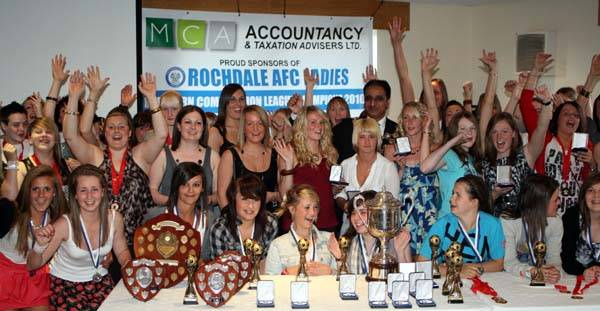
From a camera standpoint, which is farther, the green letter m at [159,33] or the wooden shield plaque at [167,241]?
the green letter m at [159,33]

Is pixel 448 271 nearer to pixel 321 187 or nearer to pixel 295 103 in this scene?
pixel 321 187

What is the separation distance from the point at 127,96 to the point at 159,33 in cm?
136

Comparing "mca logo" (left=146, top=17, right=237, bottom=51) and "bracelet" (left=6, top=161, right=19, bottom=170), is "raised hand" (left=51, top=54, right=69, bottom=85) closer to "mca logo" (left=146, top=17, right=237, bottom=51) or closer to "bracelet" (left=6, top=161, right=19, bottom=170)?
"bracelet" (left=6, top=161, right=19, bottom=170)

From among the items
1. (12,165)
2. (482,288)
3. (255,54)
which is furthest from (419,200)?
(255,54)

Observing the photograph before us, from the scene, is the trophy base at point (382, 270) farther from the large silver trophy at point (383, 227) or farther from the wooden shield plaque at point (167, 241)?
the wooden shield plaque at point (167, 241)

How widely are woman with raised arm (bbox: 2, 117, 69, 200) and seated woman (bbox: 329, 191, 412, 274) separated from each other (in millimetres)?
1889

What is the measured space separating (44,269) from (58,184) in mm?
491

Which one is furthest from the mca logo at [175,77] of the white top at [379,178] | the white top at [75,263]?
the white top at [75,263]

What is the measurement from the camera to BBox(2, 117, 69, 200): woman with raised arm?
14.8 ft

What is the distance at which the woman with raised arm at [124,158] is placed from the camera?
14.9 feet

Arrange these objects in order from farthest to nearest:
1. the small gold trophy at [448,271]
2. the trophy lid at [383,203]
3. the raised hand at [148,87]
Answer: the raised hand at [148,87] < the trophy lid at [383,203] < the small gold trophy at [448,271]

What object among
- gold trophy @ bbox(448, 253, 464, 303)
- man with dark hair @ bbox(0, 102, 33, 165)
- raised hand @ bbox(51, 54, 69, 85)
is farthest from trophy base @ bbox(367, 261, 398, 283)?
raised hand @ bbox(51, 54, 69, 85)

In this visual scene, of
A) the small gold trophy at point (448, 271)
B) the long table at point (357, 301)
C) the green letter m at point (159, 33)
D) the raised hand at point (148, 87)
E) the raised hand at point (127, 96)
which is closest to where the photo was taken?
the long table at point (357, 301)

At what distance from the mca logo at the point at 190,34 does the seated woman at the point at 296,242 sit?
3556 millimetres
